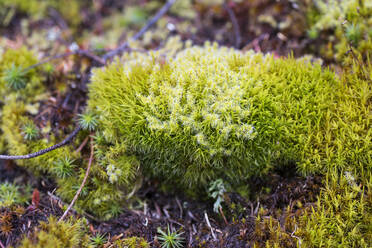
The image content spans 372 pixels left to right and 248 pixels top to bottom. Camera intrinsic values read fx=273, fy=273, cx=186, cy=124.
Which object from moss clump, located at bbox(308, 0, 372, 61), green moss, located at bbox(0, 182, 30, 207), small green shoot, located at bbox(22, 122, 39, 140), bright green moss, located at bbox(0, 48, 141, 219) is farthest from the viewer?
moss clump, located at bbox(308, 0, 372, 61)

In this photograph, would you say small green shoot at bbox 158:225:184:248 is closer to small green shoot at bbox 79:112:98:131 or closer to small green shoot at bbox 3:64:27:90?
small green shoot at bbox 79:112:98:131

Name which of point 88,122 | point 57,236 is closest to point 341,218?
point 57,236

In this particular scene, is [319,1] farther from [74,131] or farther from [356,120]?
[74,131]

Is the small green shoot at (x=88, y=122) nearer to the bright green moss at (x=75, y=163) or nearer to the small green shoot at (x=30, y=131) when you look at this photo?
the bright green moss at (x=75, y=163)

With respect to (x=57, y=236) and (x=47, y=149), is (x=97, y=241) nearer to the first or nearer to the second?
(x=57, y=236)

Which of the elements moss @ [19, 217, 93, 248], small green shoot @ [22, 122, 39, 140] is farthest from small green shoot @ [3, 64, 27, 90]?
moss @ [19, 217, 93, 248]
